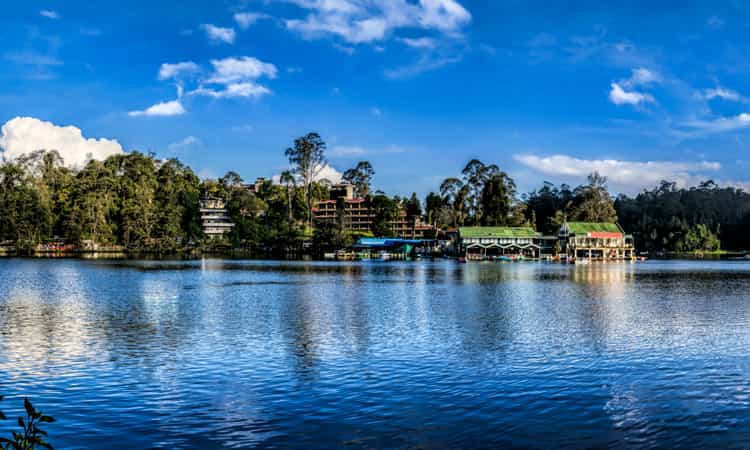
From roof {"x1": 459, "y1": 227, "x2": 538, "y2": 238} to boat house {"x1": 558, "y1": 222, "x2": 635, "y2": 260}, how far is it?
23.8 ft

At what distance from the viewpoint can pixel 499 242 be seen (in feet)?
427

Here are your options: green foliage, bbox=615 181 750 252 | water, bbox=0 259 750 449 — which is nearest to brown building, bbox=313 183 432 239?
green foliage, bbox=615 181 750 252

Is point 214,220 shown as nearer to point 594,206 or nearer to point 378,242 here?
point 378,242

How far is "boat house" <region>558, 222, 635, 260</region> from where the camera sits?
132 metres

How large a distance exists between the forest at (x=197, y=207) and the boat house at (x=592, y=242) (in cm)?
1545

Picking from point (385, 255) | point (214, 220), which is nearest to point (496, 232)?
point (385, 255)

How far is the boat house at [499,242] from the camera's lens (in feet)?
422

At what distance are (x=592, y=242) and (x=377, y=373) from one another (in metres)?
123

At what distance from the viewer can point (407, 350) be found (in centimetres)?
2334

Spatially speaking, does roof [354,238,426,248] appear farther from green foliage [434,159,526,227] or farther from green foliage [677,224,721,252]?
green foliage [677,224,721,252]

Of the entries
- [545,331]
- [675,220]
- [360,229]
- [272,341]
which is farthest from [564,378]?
[675,220]

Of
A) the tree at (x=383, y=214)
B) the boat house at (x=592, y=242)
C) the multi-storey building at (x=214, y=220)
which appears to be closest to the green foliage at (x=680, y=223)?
the boat house at (x=592, y=242)

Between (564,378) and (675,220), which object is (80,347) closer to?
(564,378)

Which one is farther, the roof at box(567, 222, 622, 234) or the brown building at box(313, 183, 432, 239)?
the brown building at box(313, 183, 432, 239)
